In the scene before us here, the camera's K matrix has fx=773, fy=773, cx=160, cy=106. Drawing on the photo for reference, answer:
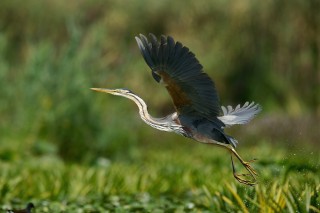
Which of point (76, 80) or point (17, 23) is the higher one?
point (17, 23)

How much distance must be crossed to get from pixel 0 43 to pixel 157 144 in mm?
3230

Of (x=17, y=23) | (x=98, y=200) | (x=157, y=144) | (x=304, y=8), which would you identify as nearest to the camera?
(x=98, y=200)

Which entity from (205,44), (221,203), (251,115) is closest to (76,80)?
(221,203)

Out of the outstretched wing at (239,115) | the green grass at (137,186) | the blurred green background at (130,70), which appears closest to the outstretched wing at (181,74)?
the outstretched wing at (239,115)

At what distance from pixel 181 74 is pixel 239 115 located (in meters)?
0.49

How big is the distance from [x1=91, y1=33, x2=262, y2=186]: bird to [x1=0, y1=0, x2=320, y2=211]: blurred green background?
5628 mm

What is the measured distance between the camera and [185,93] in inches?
153

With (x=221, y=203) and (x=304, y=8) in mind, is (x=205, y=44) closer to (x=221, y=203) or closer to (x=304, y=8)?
(x=304, y=8)

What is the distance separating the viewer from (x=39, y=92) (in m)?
10.0

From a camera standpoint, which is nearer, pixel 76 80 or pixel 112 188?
pixel 112 188

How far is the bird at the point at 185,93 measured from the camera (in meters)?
3.81

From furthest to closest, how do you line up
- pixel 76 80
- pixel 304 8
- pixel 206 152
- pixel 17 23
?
pixel 17 23
pixel 304 8
pixel 206 152
pixel 76 80

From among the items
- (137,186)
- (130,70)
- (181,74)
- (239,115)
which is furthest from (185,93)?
(130,70)

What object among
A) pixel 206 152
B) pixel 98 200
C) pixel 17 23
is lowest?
pixel 98 200
